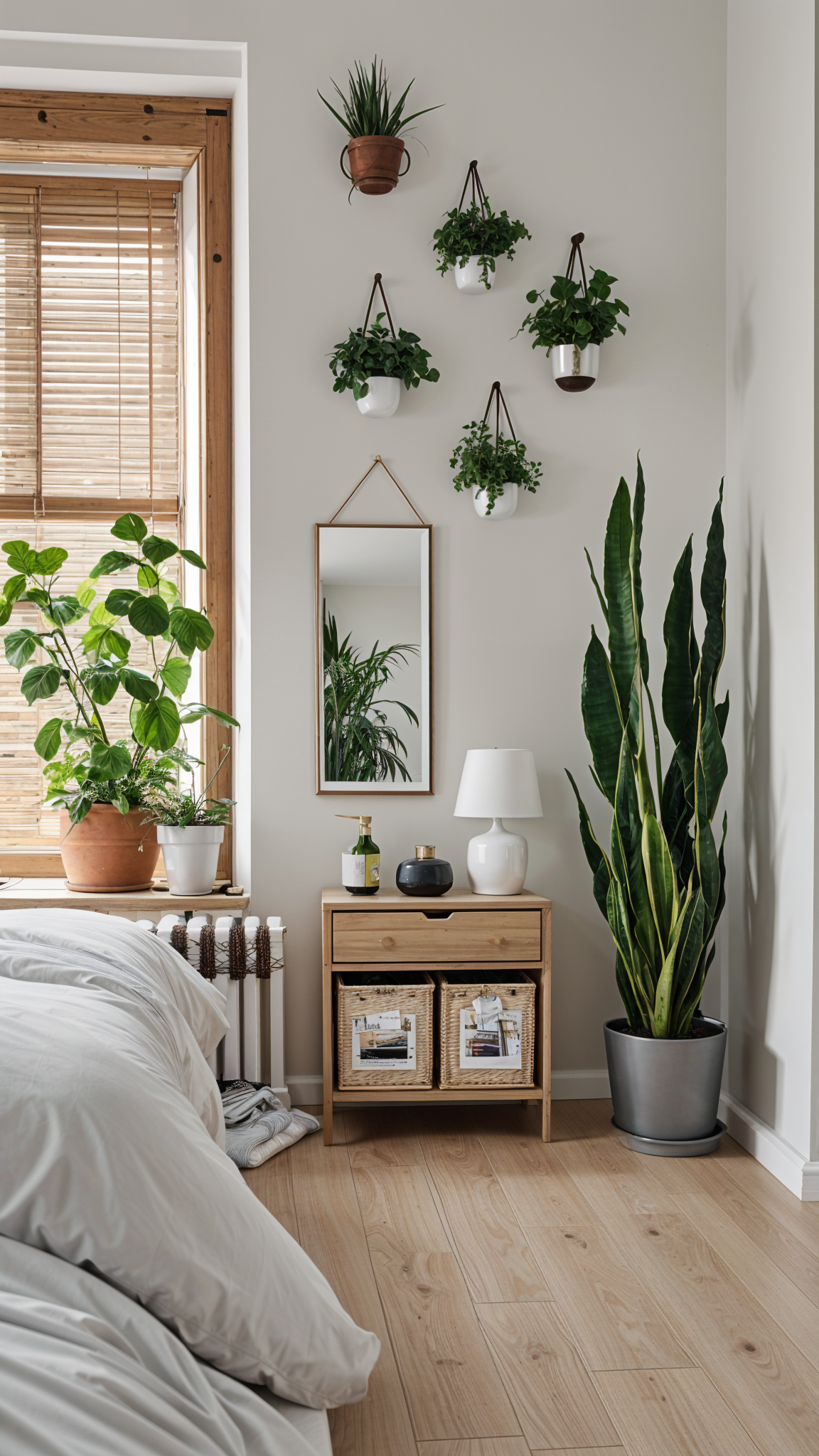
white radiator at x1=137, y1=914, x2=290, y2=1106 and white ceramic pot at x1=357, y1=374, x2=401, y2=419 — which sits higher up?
white ceramic pot at x1=357, y1=374, x2=401, y2=419

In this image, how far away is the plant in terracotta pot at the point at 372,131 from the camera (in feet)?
9.84

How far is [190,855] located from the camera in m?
3.05

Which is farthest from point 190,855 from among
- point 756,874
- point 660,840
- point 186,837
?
point 756,874

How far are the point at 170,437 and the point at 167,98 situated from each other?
99 cm

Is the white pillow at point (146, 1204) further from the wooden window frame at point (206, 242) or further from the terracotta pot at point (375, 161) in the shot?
the terracotta pot at point (375, 161)

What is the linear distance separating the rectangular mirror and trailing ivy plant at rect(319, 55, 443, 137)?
42.3 inches

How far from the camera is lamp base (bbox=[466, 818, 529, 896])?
2.93m

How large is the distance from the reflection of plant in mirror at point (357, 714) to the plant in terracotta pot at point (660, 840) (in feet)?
1.80

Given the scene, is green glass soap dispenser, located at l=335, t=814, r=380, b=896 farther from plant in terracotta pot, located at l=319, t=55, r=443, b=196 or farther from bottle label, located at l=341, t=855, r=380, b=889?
plant in terracotta pot, located at l=319, t=55, r=443, b=196

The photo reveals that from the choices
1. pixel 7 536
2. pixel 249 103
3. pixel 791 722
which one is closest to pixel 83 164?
pixel 249 103

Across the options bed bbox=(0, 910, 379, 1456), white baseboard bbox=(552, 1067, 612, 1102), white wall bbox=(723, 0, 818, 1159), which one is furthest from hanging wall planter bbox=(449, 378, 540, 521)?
bed bbox=(0, 910, 379, 1456)

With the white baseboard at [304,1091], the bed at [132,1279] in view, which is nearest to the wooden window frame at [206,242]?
the white baseboard at [304,1091]

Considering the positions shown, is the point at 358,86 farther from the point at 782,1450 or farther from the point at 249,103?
the point at 782,1450

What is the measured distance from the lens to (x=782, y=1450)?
1.59 meters
